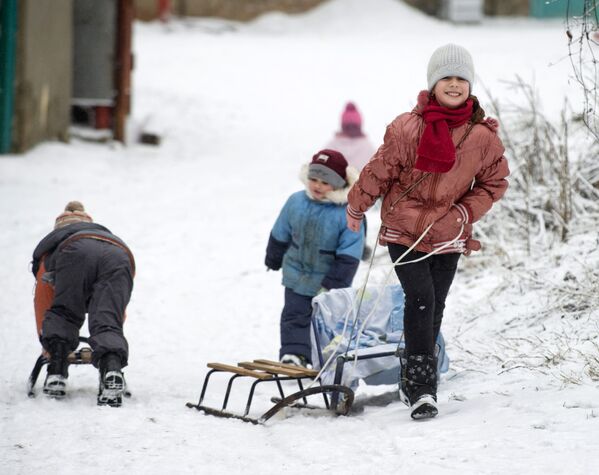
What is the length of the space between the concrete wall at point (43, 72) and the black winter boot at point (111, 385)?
8.55m

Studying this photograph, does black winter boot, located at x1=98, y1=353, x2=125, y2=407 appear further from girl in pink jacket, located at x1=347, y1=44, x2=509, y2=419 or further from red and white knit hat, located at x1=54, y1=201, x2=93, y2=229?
girl in pink jacket, located at x1=347, y1=44, x2=509, y2=419

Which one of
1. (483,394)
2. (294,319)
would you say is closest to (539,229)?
(294,319)

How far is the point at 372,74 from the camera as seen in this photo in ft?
72.8

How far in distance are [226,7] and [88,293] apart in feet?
79.4

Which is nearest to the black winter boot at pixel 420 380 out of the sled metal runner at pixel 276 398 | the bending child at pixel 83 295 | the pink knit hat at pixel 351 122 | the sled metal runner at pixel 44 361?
the sled metal runner at pixel 276 398

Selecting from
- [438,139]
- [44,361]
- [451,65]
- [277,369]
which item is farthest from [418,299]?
[44,361]

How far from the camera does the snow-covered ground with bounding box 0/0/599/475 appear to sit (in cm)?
422

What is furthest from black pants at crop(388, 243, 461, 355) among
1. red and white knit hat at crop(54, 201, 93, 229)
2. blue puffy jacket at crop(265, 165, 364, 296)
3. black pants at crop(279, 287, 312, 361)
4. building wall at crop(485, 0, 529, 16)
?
building wall at crop(485, 0, 529, 16)

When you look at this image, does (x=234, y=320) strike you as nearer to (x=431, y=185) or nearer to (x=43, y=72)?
(x=431, y=185)

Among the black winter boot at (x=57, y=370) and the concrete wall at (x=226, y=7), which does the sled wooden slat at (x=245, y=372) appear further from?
the concrete wall at (x=226, y=7)

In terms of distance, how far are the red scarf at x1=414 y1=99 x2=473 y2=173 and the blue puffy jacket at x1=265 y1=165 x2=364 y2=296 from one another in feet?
5.59

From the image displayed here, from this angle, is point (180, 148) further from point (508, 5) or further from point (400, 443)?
point (508, 5)

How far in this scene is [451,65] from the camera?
465cm

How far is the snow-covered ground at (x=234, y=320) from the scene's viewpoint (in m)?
4.22
